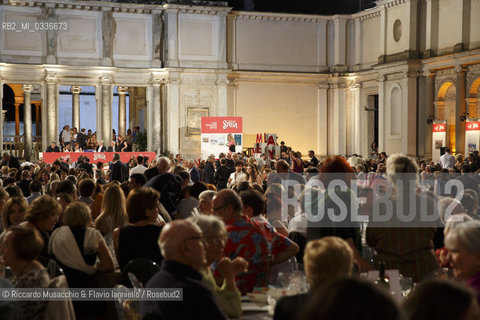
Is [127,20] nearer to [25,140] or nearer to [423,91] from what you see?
[25,140]

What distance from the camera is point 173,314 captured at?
3418mm

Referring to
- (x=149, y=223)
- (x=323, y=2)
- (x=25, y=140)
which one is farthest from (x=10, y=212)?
(x=323, y=2)

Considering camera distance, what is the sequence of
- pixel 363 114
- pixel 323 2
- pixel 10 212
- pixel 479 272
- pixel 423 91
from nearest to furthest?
1. pixel 479 272
2. pixel 10 212
3. pixel 423 91
4. pixel 363 114
5. pixel 323 2

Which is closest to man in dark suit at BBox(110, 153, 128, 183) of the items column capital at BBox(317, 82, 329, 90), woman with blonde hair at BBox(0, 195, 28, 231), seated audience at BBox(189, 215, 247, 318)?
woman with blonde hair at BBox(0, 195, 28, 231)

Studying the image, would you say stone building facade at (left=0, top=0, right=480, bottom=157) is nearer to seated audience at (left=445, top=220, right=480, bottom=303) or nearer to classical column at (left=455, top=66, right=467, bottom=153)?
classical column at (left=455, top=66, right=467, bottom=153)

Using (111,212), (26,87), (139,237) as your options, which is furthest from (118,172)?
→ (26,87)

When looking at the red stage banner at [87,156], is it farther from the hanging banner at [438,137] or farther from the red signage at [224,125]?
the hanging banner at [438,137]

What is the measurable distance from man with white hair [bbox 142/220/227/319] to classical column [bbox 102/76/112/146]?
26483 millimetres

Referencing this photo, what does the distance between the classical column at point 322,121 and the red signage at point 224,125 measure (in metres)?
9.24

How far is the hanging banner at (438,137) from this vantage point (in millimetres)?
24688

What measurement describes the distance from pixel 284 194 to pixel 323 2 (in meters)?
29.9

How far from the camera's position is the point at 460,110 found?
2506 centimetres

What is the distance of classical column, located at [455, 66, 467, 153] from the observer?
24.9 metres

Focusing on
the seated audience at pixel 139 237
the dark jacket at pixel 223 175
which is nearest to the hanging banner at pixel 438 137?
the dark jacket at pixel 223 175
